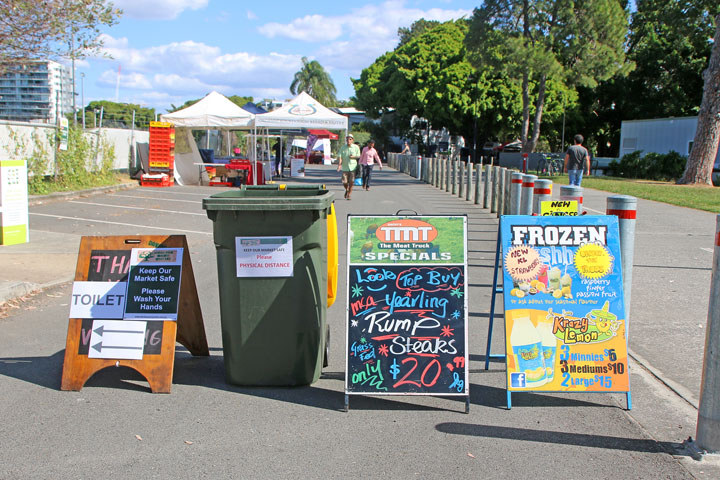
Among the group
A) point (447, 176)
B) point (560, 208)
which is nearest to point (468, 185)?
point (447, 176)

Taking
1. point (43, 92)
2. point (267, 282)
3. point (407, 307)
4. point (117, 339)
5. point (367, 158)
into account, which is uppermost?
point (43, 92)

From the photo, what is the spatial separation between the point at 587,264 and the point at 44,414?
3879 millimetres

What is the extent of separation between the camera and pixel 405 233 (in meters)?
4.59

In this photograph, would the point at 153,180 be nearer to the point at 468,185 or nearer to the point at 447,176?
the point at 447,176

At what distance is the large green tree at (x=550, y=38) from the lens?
28.4m

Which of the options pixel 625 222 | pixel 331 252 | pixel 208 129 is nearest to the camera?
pixel 625 222

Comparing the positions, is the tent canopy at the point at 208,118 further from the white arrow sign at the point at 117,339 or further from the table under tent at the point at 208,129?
the white arrow sign at the point at 117,339

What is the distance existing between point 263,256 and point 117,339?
129cm

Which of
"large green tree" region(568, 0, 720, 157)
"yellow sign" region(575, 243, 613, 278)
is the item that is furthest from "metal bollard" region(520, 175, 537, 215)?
"large green tree" region(568, 0, 720, 157)

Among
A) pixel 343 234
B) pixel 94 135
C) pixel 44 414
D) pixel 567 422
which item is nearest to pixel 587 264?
pixel 567 422

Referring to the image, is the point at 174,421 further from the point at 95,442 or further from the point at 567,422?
the point at 567,422

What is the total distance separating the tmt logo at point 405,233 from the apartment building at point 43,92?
1390cm

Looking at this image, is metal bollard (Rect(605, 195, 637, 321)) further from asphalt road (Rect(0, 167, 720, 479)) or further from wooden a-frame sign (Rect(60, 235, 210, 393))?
wooden a-frame sign (Rect(60, 235, 210, 393))

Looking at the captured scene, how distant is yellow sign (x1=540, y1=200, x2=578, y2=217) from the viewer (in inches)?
253
